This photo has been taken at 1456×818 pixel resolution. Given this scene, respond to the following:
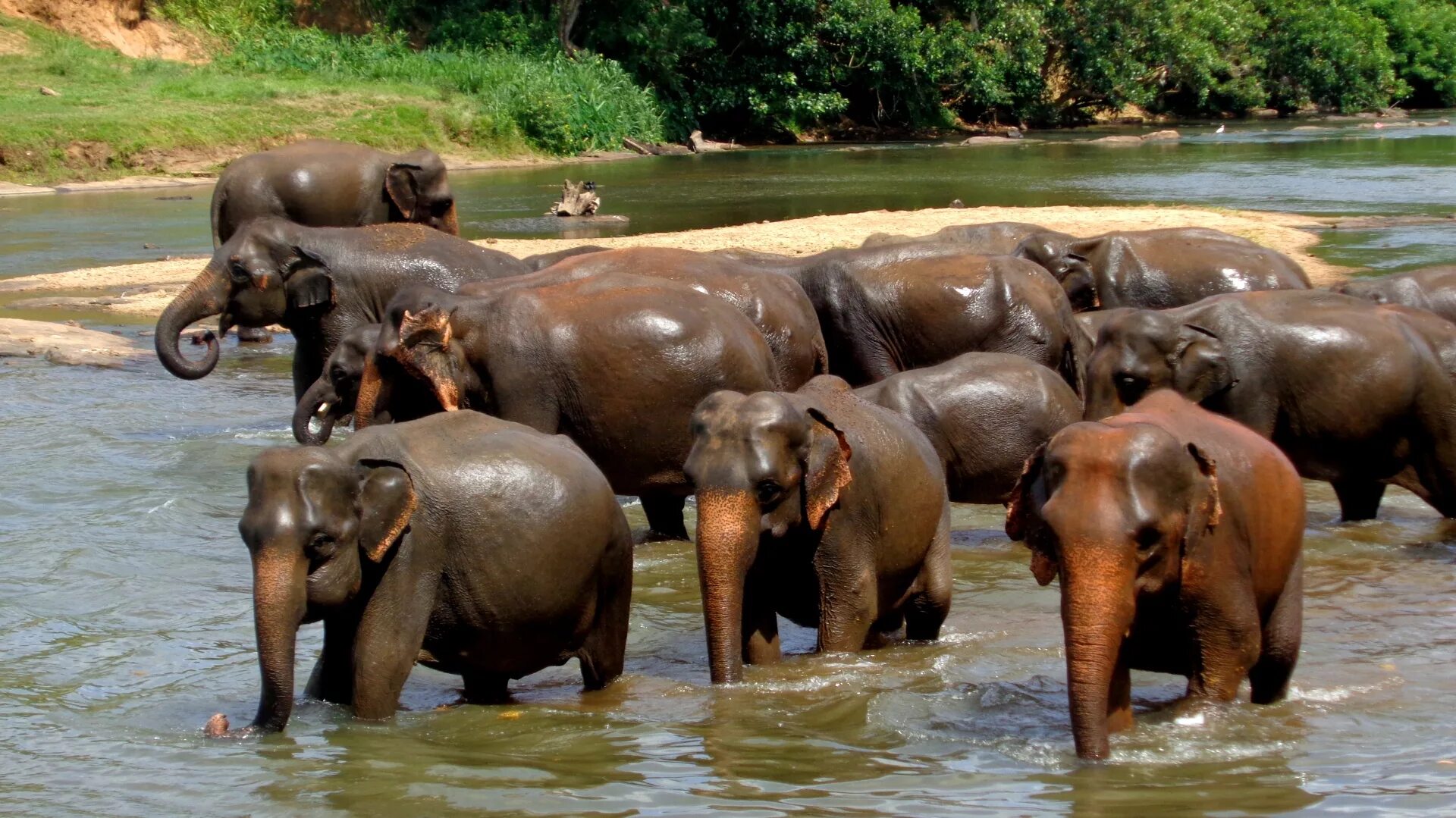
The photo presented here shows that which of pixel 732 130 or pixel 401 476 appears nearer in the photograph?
pixel 401 476

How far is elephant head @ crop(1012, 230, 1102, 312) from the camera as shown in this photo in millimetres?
11531

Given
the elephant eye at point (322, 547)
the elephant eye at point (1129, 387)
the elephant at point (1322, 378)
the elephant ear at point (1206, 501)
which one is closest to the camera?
the elephant ear at point (1206, 501)

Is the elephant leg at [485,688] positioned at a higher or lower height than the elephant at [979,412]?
lower

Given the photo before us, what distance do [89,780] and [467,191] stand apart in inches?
962

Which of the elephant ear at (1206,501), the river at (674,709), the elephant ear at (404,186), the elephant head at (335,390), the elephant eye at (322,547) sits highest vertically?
the elephant ear at (404,186)

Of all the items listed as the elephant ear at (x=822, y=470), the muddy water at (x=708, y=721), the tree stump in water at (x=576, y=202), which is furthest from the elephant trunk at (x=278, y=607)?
the tree stump in water at (x=576, y=202)

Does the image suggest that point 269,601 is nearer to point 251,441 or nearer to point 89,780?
point 89,780

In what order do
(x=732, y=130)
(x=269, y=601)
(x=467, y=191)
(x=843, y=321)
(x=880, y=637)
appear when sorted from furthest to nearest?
(x=732, y=130), (x=467, y=191), (x=843, y=321), (x=880, y=637), (x=269, y=601)

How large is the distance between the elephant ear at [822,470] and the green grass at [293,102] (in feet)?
85.8

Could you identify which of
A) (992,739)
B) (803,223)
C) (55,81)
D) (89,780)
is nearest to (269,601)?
(89,780)

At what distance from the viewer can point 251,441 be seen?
11102 millimetres

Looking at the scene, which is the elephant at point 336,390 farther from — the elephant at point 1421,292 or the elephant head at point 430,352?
the elephant at point 1421,292

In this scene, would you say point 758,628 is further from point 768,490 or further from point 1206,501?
point 1206,501

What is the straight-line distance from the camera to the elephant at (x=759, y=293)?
902 centimetres
